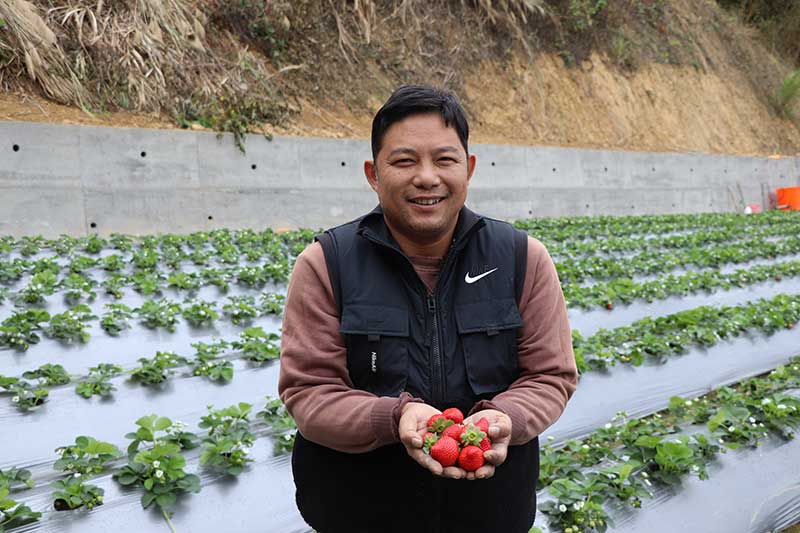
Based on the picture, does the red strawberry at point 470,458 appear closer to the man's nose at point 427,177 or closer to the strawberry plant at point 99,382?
the man's nose at point 427,177

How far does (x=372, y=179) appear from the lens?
5.33 feet

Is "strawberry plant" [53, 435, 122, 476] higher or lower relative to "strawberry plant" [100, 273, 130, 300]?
lower

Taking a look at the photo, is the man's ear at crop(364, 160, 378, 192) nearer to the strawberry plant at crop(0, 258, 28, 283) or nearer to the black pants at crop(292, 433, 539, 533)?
the black pants at crop(292, 433, 539, 533)

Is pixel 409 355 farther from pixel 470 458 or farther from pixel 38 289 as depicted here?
pixel 38 289

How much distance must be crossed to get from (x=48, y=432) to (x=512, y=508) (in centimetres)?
225

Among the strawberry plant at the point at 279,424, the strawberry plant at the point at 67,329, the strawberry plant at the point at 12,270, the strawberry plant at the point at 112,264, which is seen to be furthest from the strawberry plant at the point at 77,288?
the strawberry plant at the point at 279,424

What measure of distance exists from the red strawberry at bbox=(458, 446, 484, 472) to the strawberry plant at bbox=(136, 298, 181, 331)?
351 centimetres

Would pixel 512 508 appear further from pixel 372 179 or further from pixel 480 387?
pixel 372 179

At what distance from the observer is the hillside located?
9.48m

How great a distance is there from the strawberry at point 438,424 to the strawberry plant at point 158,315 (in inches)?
136

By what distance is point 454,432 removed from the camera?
1.27 m

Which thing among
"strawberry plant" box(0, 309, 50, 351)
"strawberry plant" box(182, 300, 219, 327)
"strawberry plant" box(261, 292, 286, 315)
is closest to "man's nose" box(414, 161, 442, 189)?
"strawberry plant" box(0, 309, 50, 351)

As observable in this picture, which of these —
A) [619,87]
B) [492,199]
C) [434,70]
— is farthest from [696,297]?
[619,87]

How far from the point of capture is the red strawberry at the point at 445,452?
1229 mm
